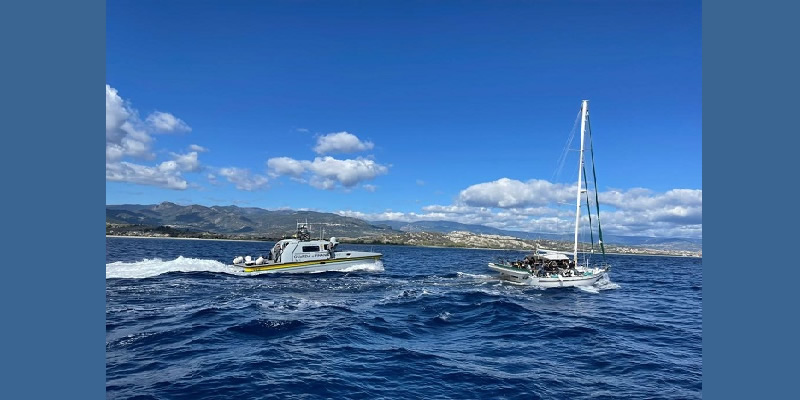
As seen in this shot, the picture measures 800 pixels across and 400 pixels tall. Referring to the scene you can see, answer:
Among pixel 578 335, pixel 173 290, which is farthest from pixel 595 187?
pixel 173 290

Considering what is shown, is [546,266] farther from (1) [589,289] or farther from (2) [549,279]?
(1) [589,289]

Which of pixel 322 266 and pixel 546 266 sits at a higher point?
pixel 546 266

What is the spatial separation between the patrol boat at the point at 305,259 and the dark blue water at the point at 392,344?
14.0 meters

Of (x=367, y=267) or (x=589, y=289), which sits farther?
(x=367, y=267)

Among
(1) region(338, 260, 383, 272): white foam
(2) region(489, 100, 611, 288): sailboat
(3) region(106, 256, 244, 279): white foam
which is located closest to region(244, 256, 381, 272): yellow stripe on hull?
(1) region(338, 260, 383, 272): white foam

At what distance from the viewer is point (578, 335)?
2512 centimetres

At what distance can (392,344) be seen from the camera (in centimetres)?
2192

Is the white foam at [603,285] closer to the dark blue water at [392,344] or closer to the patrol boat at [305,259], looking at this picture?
the dark blue water at [392,344]

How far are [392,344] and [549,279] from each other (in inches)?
1204

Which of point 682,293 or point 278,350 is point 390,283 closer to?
point 278,350

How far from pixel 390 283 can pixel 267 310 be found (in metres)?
20.5

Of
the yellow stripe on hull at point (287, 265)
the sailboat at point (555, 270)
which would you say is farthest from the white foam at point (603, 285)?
the yellow stripe on hull at point (287, 265)

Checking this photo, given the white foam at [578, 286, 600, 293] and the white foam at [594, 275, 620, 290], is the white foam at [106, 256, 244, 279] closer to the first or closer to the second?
the white foam at [578, 286, 600, 293]

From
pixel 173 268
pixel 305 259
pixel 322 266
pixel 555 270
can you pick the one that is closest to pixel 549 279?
pixel 555 270
